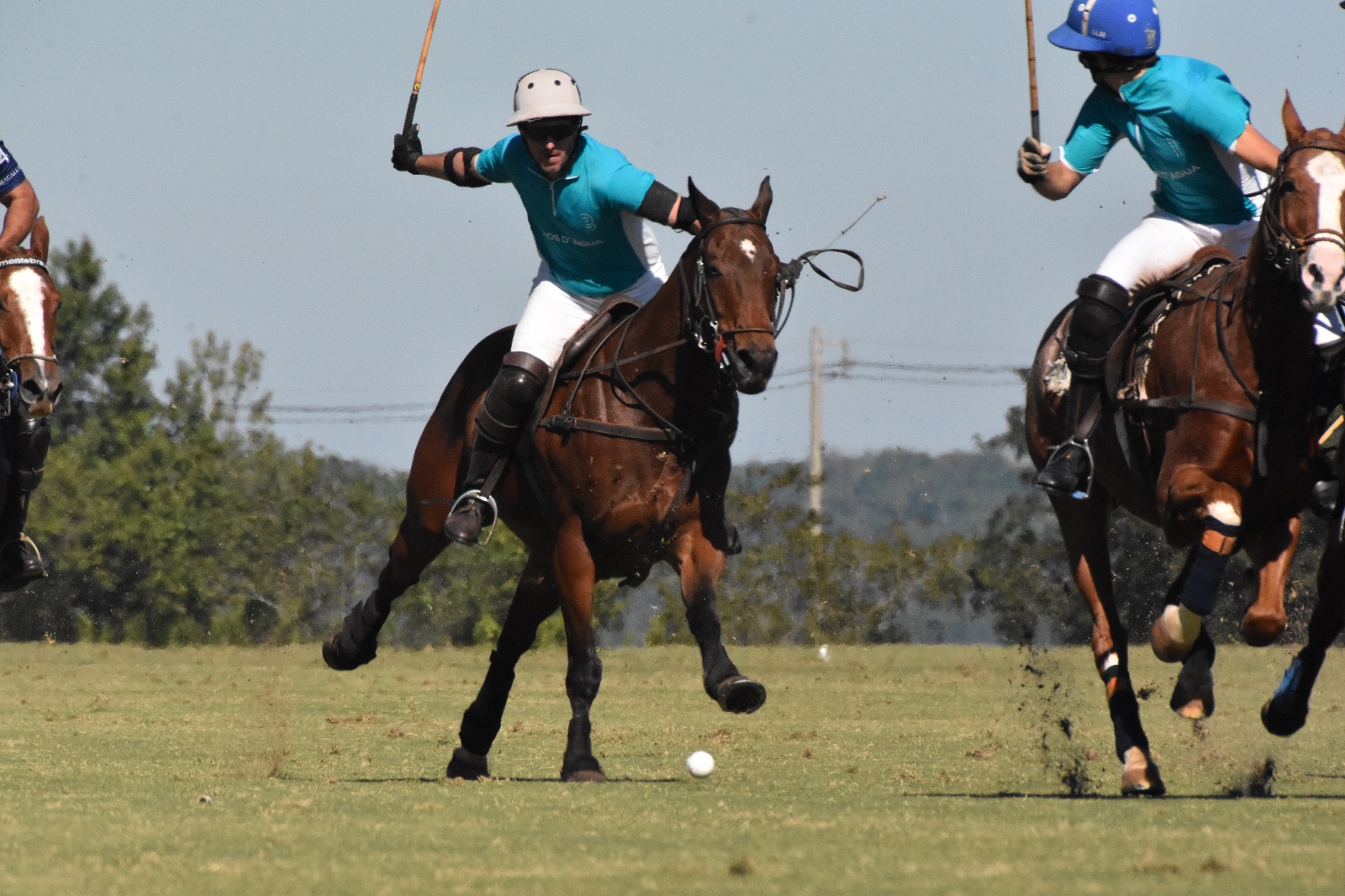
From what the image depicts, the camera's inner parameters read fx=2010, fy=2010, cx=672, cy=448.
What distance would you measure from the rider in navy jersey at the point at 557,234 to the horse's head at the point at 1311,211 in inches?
118

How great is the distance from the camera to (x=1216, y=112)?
894 cm

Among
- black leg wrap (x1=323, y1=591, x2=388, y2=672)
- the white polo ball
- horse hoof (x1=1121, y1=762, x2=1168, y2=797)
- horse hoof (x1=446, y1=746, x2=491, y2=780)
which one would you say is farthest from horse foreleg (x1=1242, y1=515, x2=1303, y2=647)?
black leg wrap (x1=323, y1=591, x2=388, y2=672)

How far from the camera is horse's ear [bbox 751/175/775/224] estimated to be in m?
9.70

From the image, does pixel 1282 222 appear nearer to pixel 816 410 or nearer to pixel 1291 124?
pixel 1291 124

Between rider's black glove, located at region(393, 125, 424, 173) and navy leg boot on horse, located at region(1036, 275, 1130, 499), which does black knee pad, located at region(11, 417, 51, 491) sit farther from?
navy leg boot on horse, located at region(1036, 275, 1130, 499)

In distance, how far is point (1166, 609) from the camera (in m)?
8.29

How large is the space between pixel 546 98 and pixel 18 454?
11.3 ft

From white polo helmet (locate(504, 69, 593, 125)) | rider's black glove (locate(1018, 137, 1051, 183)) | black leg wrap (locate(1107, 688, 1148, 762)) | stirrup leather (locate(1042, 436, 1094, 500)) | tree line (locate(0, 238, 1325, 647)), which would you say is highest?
white polo helmet (locate(504, 69, 593, 125))

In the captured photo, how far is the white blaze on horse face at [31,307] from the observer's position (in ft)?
33.2

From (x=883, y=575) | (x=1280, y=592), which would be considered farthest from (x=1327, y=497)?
(x=883, y=575)

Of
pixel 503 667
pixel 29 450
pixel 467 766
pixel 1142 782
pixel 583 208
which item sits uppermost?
pixel 583 208

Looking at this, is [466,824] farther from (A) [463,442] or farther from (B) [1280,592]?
(A) [463,442]

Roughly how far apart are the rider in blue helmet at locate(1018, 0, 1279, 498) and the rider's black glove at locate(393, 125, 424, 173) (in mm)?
3694

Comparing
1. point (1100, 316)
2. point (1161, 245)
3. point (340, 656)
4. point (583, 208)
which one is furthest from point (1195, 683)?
point (340, 656)
